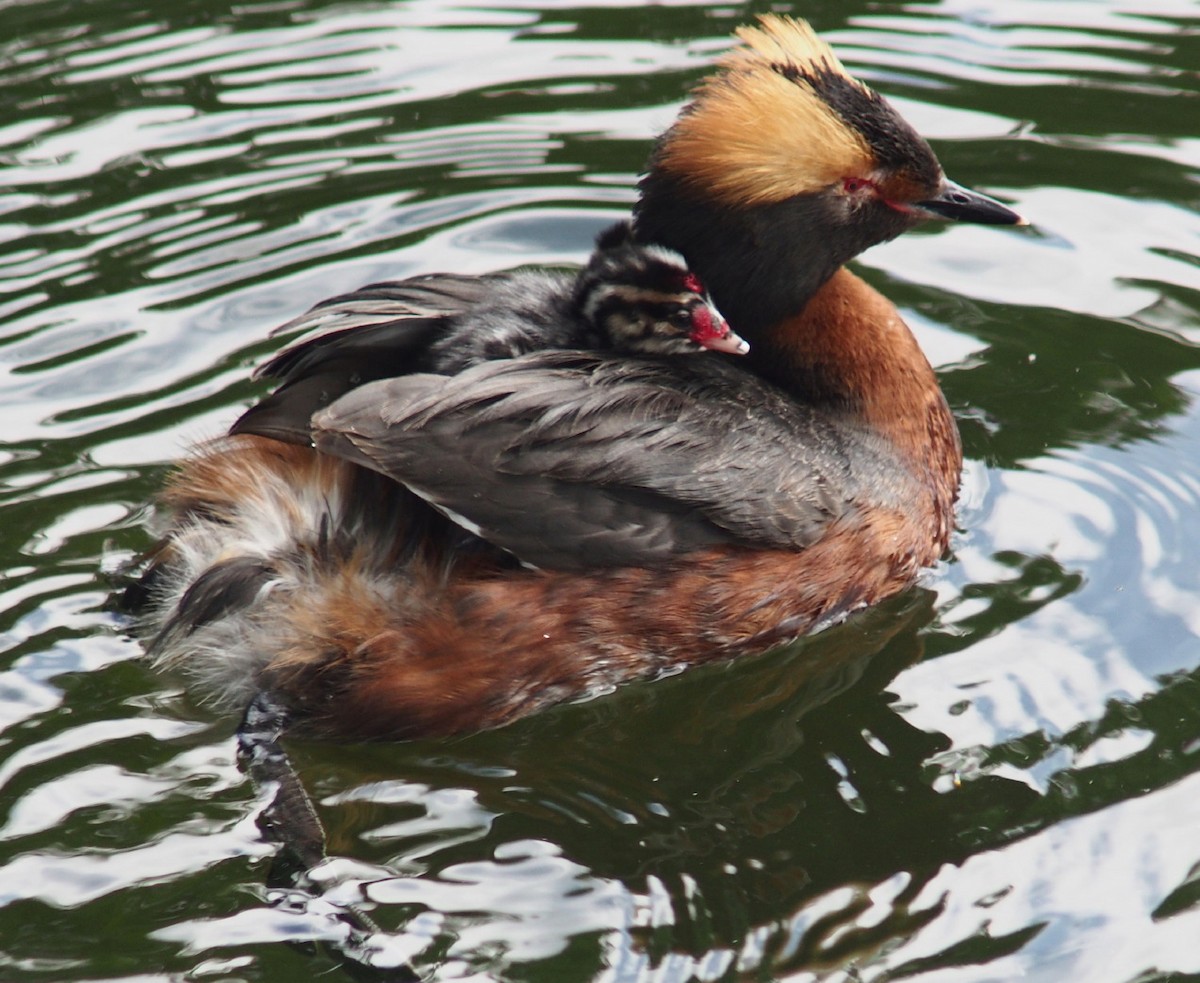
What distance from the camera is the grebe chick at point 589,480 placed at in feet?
15.5

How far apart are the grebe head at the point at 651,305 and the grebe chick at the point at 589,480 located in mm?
56

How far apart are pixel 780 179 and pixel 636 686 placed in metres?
1.62

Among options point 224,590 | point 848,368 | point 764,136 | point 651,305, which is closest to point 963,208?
point 848,368

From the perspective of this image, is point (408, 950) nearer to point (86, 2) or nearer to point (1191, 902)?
point (1191, 902)

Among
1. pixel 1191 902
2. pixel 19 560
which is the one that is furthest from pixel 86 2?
pixel 1191 902

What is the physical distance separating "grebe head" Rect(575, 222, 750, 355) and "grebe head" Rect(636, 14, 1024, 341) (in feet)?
0.78

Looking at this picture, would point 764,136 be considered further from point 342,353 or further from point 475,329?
point 342,353

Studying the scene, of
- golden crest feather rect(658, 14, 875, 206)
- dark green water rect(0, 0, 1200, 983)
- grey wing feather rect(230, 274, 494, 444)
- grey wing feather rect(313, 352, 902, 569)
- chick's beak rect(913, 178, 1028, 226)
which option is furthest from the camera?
chick's beak rect(913, 178, 1028, 226)

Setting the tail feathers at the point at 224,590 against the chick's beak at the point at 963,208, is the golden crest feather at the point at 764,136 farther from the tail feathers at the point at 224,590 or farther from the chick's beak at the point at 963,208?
the tail feathers at the point at 224,590

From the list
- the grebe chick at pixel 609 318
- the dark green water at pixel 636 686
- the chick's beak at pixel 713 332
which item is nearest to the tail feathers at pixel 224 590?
the dark green water at pixel 636 686

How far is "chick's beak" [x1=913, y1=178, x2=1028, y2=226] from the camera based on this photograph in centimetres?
556

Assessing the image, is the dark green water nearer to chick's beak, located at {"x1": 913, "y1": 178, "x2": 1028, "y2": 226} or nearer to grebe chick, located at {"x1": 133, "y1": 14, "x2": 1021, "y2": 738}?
grebe chick, located at {"x1": 133, "y1": 14, "x2": 1021, "y2": 738}

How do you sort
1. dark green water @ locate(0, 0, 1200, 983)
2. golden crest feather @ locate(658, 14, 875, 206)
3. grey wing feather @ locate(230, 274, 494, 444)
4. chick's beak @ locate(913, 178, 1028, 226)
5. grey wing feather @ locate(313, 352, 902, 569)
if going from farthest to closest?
chick's beak @ locate(913, 178, 1028, 226), golden crest feather @ locate(658, 14, 875, 206), grey wing feather @ locate(230, 274, 494, 444), grey wing feather @ locate(313, 352, 902, 569), dark green water @ locate(0, 0, 1200, 983)

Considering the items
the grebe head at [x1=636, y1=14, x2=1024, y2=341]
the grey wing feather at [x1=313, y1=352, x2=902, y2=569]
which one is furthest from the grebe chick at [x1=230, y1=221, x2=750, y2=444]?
the grebe head at [x1=636, y1=14, x2=1024, y2=341]
